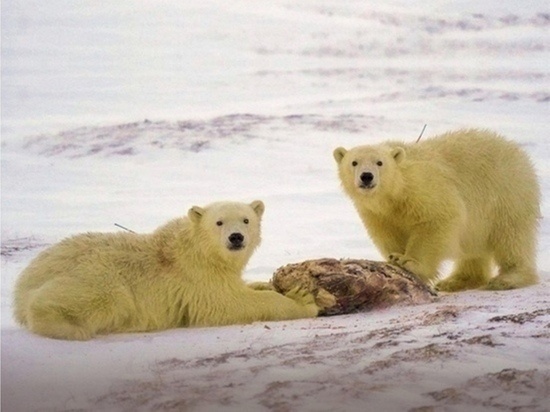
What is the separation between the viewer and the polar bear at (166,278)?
146 inches

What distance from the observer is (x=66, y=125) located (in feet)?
13.9

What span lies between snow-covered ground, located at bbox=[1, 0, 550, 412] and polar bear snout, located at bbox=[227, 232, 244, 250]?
369 mm

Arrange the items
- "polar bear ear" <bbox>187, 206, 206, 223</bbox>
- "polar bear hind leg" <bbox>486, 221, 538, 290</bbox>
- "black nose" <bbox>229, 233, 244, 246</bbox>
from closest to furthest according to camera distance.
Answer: "black nose" <bbox>229, 233, 244, 246</bbox> < "polar bear ear" <bbox>187, 206, 206, 223</bbox> < "polar bear hind leg" <bbox>486, 221, 538, 290</bbox>

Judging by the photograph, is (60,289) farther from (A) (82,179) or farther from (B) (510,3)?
(B) (510,3)

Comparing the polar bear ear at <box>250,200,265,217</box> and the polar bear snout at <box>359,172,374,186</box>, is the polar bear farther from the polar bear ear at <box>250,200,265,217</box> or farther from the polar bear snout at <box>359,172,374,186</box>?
the polar bear snout at <box>359,172,374,186</box>

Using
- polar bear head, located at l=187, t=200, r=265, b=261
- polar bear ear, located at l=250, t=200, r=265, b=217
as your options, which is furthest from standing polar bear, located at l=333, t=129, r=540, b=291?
polar bear head, located at l=187, t=200, r=265, b=261

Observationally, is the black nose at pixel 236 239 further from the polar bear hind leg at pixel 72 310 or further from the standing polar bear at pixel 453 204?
the standing polar bear at pixel 453 204

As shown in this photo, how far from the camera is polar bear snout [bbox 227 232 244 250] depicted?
12.7 ft

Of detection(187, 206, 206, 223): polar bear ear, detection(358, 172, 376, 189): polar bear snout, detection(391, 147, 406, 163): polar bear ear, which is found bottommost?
detection(187, 206, 206, 223): polar bear ear

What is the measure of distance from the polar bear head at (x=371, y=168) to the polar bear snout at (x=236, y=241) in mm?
833

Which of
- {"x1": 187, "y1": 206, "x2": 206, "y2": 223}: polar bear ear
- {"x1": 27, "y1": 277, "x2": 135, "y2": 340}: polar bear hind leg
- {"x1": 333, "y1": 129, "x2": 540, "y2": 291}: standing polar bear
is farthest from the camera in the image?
{"x1": 333, "y1": 129, "x2": 540, "y2": 291}: standing polar bear

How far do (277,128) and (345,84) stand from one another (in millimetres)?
391

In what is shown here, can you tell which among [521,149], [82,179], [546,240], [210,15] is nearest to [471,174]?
[521,149]

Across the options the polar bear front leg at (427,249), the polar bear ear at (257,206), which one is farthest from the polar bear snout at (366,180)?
the polar bear ear at (257,206)
